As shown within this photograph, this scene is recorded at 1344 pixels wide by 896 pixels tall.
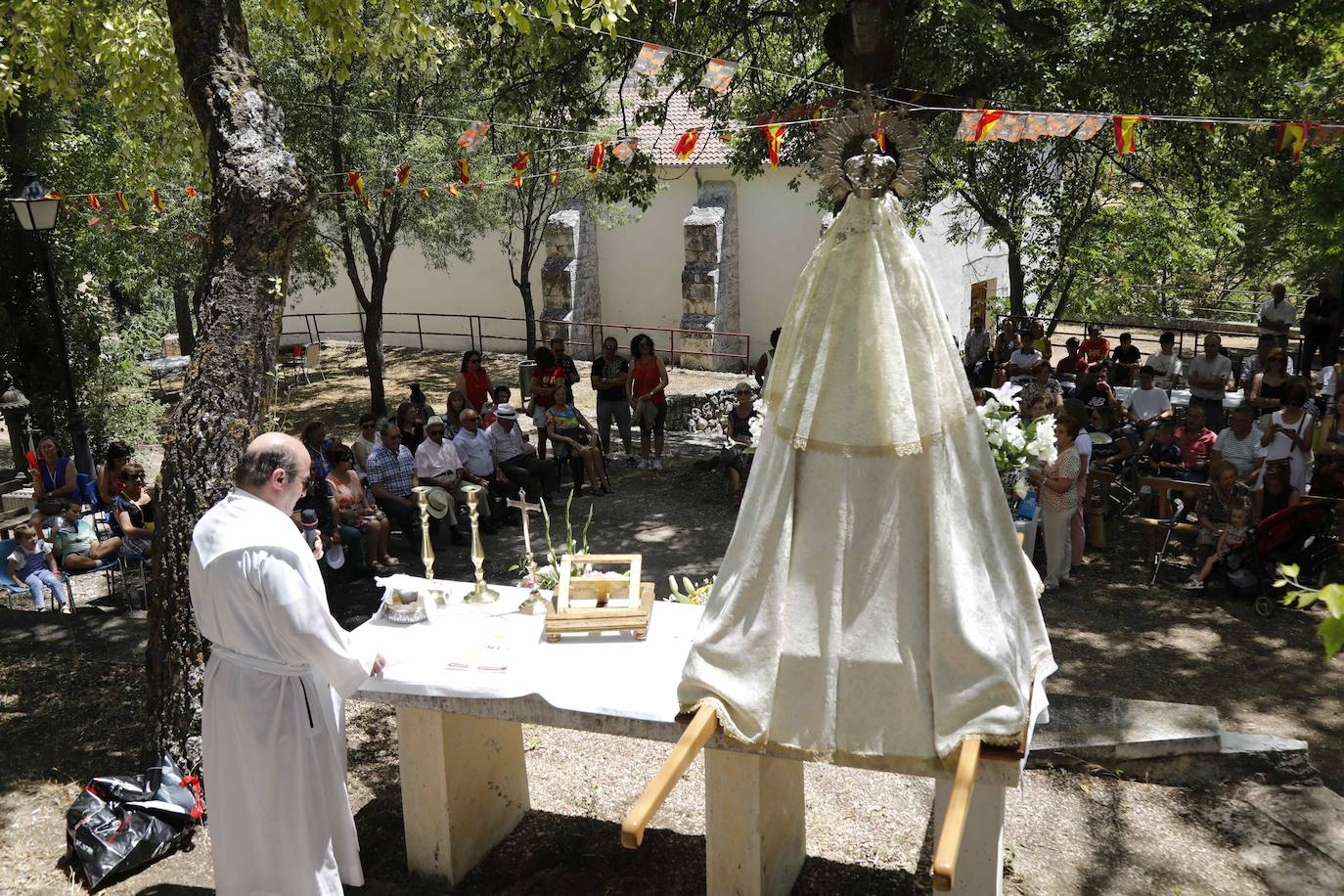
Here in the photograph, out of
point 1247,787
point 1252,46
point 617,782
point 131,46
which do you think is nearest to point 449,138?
point 131,46

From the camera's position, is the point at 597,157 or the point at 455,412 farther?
the point at 455,412

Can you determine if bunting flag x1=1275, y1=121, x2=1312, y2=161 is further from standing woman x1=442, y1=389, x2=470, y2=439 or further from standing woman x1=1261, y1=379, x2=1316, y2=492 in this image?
standing woman x1=442, y1=389, x2=470, y2=439

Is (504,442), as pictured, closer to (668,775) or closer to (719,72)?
(719,72)

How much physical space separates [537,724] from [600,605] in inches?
26.4

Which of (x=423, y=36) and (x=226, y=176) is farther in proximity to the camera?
(x=423, y=36)

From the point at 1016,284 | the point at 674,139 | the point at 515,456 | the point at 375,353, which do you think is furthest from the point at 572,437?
the point at 674,139

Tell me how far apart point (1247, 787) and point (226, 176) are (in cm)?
600

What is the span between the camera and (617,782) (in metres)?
5.68

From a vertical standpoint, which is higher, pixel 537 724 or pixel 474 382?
pixel 474 382

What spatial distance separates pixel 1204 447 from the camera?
Result: 32.7 ft

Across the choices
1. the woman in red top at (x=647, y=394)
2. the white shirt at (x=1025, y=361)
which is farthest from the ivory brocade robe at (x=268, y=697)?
the white shirt at (x=1025, y=361)

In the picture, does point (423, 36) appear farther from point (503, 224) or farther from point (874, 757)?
point (503, 224)

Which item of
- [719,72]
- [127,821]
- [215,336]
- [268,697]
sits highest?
[719,72]

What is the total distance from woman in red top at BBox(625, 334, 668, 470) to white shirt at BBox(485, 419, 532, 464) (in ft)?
6.91
